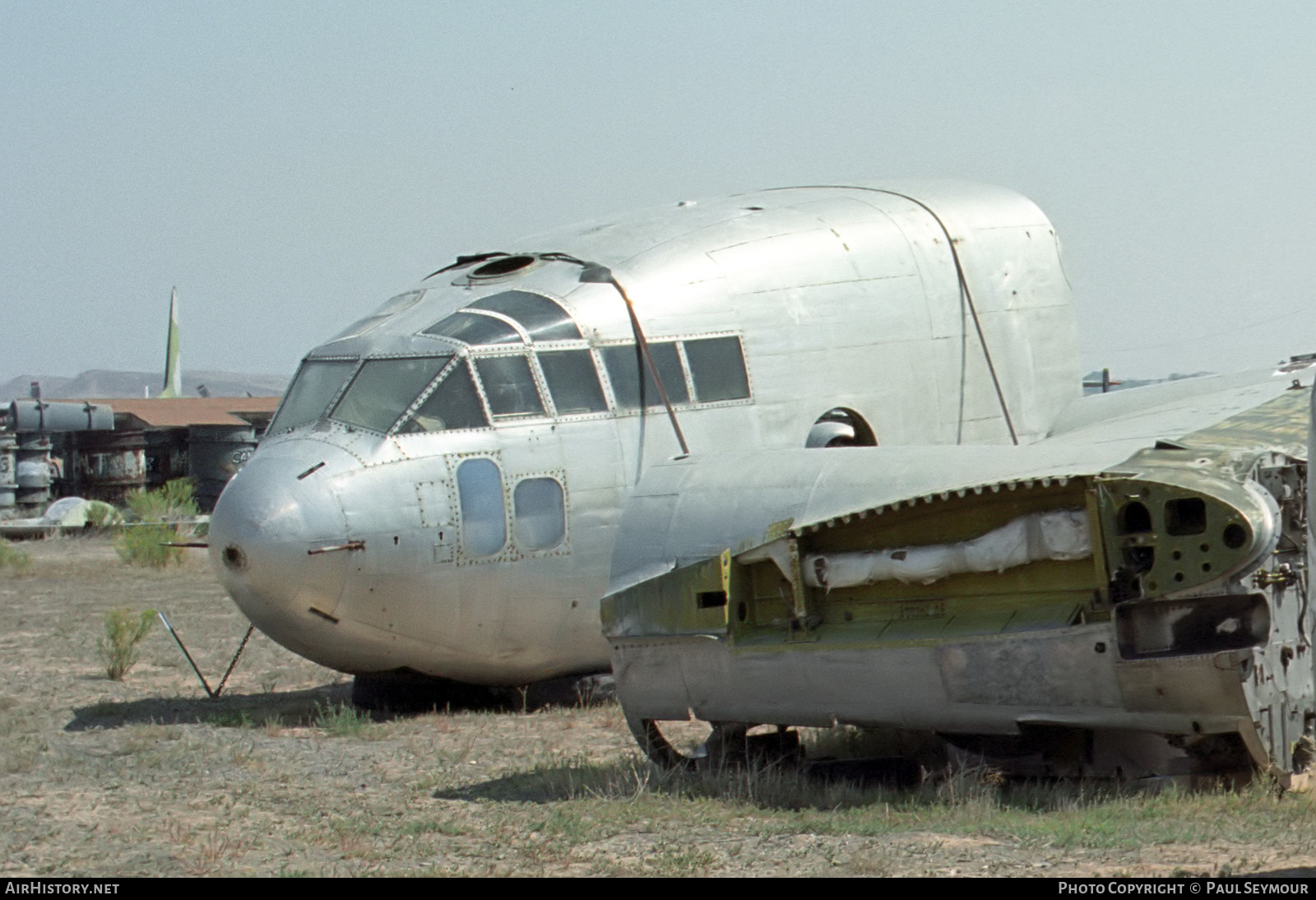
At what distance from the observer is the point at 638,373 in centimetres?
1180

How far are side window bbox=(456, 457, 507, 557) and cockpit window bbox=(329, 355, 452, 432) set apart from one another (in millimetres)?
672

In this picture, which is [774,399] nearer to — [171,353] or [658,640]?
[658,640]

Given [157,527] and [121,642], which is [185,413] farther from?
[121,642]

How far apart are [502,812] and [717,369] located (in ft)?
14.4

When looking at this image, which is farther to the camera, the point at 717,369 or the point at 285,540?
the point at 717,369

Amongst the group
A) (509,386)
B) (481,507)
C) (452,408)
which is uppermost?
(509,386)

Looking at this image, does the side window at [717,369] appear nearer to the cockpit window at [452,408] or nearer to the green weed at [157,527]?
the cockpit window at [452,408]

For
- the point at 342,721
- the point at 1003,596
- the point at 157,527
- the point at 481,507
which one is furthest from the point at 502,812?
the point at 157,527

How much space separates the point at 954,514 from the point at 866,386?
13.9 feet

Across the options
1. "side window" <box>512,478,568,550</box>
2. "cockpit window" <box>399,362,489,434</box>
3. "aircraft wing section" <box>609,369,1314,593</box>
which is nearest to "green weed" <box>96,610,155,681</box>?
"cockpit window" <box>399,362,489,434</box>

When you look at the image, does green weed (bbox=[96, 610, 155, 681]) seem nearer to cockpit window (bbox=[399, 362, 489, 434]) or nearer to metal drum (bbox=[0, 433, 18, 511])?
cockpit window (bbox=[399, 362, 489, 434])

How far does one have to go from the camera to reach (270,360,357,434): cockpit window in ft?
38.8

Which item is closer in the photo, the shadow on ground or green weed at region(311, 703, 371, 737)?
green weed at region(311, 703, 371, 737)

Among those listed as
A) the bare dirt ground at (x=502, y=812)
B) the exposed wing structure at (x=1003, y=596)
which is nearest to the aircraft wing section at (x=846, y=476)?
the exposed wing structure at (x=1003, y=596)
